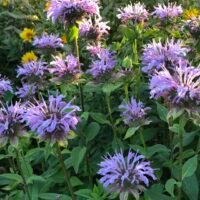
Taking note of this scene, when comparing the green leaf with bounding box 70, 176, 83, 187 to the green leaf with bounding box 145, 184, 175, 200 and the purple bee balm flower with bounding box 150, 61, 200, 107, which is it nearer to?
the green leaf with bounding box 145, 184, 175, 200

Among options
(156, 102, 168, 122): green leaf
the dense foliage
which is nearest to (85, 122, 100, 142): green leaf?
the dense foliage

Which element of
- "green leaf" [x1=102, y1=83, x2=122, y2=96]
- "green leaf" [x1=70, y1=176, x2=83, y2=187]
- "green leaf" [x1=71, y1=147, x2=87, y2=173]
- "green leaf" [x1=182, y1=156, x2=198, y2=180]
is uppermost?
"green leaf" [x1=102, y1=83, x2=122, y2=96]

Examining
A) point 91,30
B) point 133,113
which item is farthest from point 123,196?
point 91,30

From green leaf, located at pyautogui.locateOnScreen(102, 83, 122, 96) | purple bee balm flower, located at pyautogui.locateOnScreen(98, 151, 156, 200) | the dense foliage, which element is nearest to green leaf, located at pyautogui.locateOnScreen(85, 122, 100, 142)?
the dense foliage

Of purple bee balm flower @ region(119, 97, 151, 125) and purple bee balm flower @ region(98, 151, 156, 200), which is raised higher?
purple bee balm flower @ region(119, 97, 151, 125)

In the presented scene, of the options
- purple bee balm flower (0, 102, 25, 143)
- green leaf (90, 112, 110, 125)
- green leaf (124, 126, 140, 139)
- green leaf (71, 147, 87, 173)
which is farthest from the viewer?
green leaf (90, 112, 110, 125)

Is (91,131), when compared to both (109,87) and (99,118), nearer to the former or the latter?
(99,118)

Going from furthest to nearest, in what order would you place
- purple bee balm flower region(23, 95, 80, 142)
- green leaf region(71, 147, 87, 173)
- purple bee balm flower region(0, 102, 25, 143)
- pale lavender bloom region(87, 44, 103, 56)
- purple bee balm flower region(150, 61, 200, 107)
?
pale lavender bloom region(87, 44, 103, 56) < green leaf region(71, 147, 87, 173) < purple bee balm flower region(0, 102, 25, 143) < purple bee balm flower region(23, 95, 80, 142) < purple bee balm flower region(150, 61, 200, 107)

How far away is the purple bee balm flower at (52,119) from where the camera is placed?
1484 mm

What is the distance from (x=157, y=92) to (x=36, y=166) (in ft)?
3.53

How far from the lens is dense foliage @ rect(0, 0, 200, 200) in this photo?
1.45 meters

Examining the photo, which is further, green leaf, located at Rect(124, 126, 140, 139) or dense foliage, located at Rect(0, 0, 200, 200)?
green leaf, located at Rect(124, 126, 140, 139)

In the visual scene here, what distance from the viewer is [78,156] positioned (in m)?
1.83

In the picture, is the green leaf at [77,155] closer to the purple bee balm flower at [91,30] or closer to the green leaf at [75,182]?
the green leaf at [75,182]
